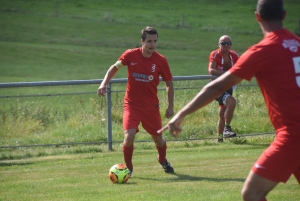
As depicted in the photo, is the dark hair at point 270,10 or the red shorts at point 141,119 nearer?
the dark hair at point 270,10

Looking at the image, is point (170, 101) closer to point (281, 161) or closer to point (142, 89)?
point (142, 89)

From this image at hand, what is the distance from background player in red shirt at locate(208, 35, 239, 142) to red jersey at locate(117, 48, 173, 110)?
10.8ft

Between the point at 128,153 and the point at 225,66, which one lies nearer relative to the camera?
the point at 128,153

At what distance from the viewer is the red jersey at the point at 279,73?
476 centimetres

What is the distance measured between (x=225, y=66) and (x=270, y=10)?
771 cm

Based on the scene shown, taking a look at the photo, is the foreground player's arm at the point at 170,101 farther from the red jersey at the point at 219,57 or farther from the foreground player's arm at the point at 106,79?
the red jersey at the point at 219,57

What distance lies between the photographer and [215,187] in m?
8.36

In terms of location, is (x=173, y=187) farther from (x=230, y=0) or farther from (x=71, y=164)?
(x=230, y=0)

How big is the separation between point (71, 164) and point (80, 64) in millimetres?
32992

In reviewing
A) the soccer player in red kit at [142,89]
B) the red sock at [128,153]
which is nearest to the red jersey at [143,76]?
the soccer player in red kit at [142,89]

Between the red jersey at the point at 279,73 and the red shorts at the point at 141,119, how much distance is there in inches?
173

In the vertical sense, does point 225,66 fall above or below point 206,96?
below

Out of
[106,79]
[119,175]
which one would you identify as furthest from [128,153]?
[106,79]

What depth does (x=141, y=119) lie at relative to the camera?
9180 mm
